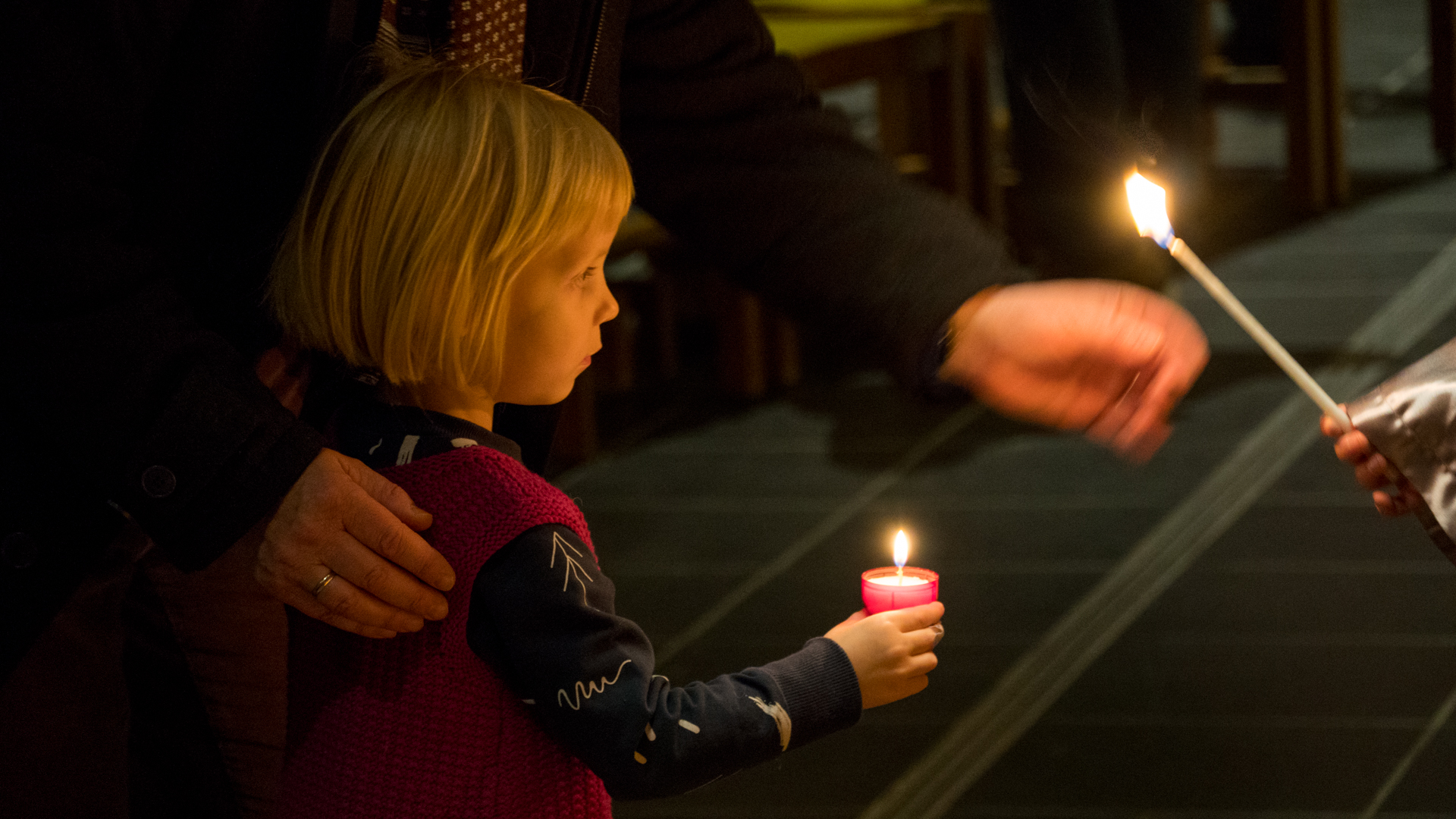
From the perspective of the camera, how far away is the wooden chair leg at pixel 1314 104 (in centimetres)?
448

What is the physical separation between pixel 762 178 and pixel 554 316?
1.02 ft

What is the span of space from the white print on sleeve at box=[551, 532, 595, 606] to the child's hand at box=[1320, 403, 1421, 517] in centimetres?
55

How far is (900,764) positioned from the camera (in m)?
2.08

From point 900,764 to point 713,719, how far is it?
1055 millimetres

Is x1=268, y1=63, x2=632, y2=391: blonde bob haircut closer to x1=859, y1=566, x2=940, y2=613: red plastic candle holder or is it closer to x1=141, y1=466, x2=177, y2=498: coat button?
x1=141, y1=466, x2=177, y2=498: coat button

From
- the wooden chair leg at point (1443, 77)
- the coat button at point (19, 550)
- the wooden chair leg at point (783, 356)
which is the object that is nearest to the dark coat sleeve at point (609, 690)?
the coat button at point (19, 550)

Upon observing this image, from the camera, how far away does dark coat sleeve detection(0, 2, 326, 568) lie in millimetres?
1059

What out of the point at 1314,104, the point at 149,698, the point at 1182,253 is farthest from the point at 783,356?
the point at 1182,253

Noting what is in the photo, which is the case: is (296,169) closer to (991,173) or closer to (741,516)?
(741,516)

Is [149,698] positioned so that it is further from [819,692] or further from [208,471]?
[819,692]

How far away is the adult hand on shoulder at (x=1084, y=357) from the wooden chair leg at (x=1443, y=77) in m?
4.03

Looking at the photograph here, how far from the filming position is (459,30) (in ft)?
3.95

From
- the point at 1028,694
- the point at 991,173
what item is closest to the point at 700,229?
the point at 1028,694

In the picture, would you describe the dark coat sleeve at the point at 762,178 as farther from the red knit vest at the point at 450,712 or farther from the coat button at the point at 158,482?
the coat button at the point at 158,482
